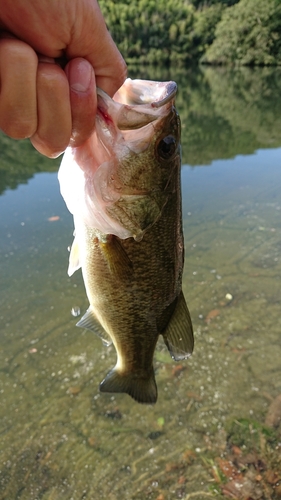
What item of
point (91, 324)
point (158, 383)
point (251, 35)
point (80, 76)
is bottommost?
point (251, 35)

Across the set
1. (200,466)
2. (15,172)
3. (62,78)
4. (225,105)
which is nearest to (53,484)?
(200,466)

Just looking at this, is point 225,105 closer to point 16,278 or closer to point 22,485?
point 16,278

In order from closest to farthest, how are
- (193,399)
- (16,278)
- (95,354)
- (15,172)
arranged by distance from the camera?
(193,399)
(95,354)
(16,278)
(15,172)

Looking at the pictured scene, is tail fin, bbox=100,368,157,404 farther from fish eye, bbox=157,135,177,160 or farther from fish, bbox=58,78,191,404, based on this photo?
fish eye, bbox=157,135,177,160

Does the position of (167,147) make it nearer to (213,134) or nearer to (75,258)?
(75,258)

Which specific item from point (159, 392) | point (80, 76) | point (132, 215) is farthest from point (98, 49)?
point (159, 392)

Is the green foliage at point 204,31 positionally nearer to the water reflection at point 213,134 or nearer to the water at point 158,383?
the water reflection at point 213,134

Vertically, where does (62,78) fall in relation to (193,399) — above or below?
above
